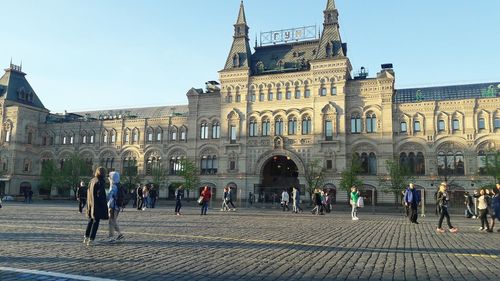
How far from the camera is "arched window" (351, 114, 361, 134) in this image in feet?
166

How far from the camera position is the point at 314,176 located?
4834 cm

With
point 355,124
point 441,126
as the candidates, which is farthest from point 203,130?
point 441,126

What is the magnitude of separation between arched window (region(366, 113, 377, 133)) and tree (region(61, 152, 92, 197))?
4101 centimetres

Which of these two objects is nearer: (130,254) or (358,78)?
(130,254)

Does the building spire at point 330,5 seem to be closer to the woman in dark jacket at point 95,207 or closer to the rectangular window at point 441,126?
the rectangular window at point 441,126

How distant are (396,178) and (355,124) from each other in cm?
916

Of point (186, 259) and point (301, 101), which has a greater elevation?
point (301, 101)

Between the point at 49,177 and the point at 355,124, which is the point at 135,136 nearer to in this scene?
the point at 49,177

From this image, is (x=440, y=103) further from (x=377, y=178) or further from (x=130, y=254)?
(x=130, y=254)

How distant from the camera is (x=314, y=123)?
170ft

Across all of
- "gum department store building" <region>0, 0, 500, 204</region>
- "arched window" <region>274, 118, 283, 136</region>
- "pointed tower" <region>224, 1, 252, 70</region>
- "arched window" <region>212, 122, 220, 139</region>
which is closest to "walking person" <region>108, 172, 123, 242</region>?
"gum department store building" <region>0, 0, 500, 204</region>

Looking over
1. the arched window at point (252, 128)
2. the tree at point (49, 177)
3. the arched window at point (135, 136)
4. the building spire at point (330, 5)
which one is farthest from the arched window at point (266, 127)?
the tree at point (49, 177)

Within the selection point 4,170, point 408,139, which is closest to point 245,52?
point 408,139

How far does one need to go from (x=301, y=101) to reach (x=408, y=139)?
1382 centimetres
